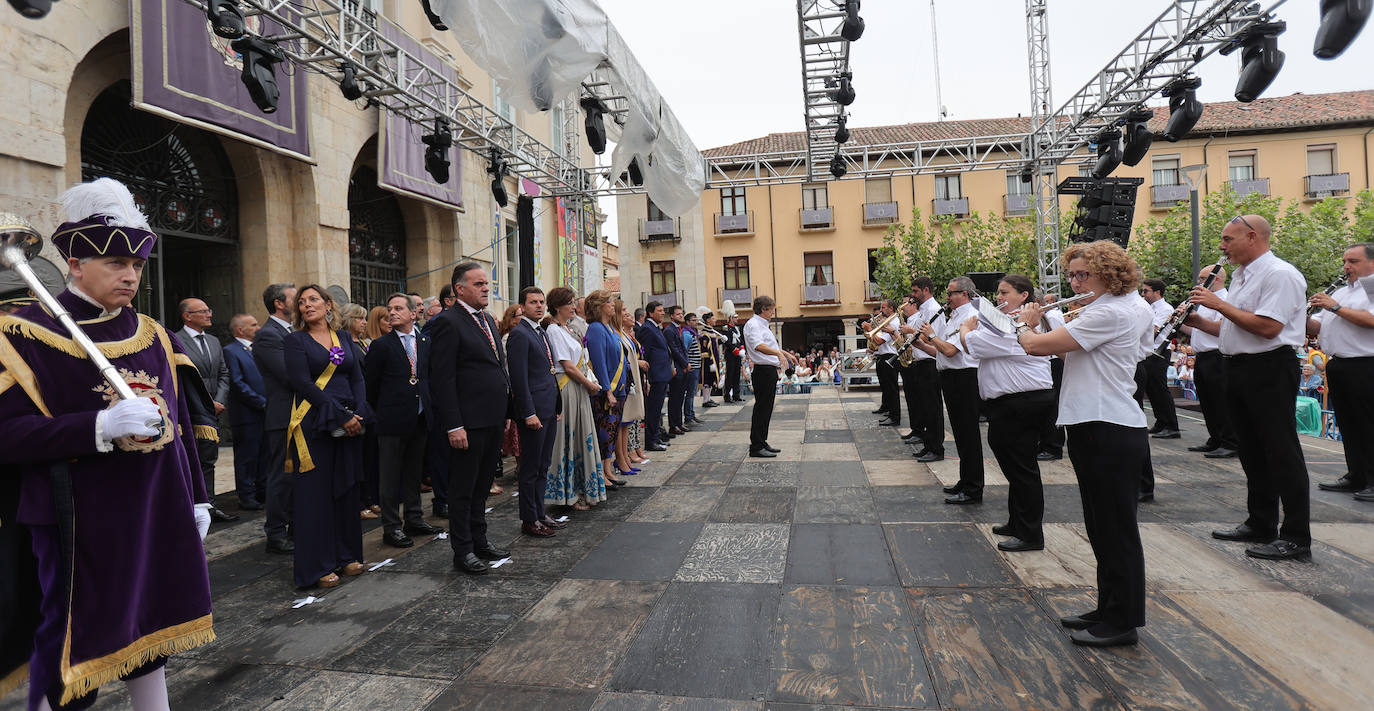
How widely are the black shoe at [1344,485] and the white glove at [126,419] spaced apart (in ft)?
24.8

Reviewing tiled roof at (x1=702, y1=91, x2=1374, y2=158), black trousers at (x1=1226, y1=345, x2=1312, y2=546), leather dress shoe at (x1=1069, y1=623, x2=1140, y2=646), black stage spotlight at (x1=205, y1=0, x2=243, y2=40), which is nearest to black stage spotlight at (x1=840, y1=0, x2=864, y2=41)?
black trousers at (x1=1226, y1=345, x2=1312, y2=546)

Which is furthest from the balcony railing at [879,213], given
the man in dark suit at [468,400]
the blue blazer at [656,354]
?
the man in dark suit at [468,400]

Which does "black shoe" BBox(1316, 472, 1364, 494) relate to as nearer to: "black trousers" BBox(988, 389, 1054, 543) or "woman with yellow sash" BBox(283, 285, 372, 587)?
"black trousers" BBox(988, 389, 1054, 543)

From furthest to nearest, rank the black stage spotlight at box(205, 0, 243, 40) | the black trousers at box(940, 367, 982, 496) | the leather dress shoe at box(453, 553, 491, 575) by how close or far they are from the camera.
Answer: the black stage spotlight at box(205, 0, 243, 40) < the black trousers at box(940, 367, 982, 496) < the leather dress shoe at box(453, 553, 491, 575)

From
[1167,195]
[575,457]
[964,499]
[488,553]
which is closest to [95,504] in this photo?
[488,553]

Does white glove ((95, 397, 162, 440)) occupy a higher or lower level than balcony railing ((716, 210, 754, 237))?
lower

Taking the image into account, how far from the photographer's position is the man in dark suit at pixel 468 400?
4.26 m

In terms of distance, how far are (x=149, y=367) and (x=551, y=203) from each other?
1819 cm

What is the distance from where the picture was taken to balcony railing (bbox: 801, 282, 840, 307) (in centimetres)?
3281

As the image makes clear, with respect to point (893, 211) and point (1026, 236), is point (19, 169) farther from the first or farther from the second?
point (893, 211)

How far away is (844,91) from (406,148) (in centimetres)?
822

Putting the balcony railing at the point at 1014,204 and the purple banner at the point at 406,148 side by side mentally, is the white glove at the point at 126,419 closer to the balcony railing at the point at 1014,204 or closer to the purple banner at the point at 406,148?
the purple banner at the point at 406,148

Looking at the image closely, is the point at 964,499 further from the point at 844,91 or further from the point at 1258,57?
the point at 844,91

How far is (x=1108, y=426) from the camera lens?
3.08 metres
